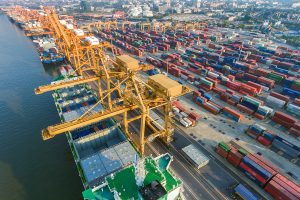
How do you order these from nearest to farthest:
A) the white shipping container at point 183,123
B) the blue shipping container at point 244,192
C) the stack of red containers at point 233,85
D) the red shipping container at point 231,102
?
the blue shipping container at point 244,192
the white shipping container at point 183,123
the red shipping container at point 231,102
the stack of red containers at point 233,85

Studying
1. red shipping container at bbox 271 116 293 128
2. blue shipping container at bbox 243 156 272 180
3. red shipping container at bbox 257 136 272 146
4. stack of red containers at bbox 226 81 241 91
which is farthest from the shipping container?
stack of red containers at bbox 226 81 241 91

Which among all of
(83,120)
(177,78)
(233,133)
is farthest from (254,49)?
(83,120)

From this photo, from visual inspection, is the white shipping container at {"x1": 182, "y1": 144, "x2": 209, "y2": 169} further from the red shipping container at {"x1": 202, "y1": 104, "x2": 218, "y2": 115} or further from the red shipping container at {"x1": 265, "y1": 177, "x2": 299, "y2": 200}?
the red shipping container at {"x1": 202, "y1": 104, "x2": 218, "y2": 115}

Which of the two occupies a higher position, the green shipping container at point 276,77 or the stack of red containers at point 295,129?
the green shipping container at point 276,77

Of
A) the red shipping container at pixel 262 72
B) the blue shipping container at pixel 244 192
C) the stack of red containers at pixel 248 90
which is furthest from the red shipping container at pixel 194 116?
the red shipping container at pixel 262 72

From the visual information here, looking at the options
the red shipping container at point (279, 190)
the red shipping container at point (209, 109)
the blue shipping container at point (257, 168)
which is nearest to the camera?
the red shipping container at point (279, 190)

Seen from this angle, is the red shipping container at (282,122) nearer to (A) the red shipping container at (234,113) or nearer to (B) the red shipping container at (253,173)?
(A) the red shipping container at (234,113)
